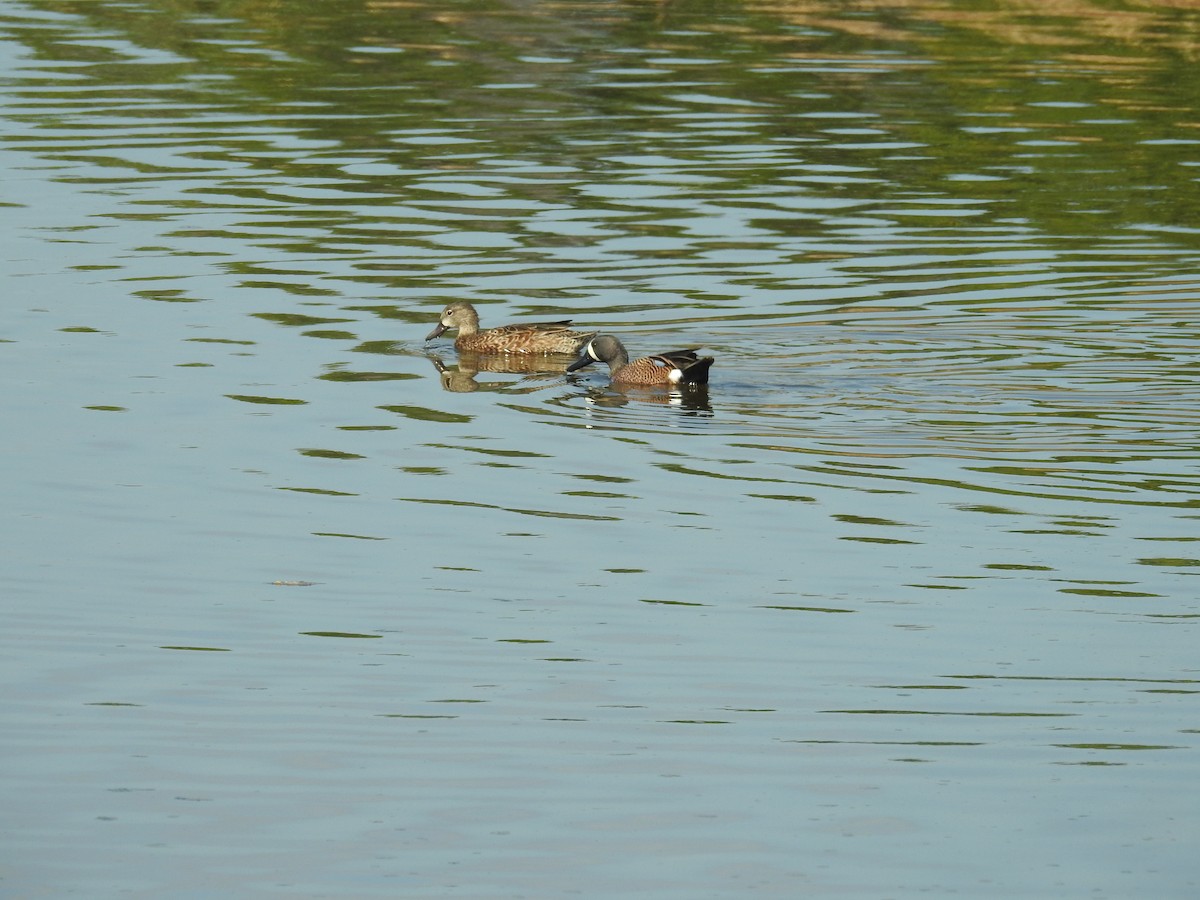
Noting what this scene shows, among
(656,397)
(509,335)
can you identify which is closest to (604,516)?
(656,397)

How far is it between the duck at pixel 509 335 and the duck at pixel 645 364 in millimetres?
154

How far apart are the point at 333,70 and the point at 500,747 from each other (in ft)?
79.0

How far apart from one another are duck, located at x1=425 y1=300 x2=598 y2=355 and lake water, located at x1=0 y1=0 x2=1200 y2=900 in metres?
0.21

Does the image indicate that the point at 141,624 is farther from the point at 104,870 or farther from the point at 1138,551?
the point at 1138,551

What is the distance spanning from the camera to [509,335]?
16781 millimetres

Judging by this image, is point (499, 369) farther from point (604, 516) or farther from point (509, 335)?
point (604, 516)

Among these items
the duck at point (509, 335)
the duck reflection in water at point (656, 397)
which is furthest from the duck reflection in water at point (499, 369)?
the duck reflection in water at point (656, 397)

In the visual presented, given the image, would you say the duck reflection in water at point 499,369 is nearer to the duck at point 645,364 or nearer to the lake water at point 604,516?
the lake water at point 604,516

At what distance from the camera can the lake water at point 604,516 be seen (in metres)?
8.36

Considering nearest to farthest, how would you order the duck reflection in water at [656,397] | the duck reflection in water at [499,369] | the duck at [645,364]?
the duck at [645,364], the duck reflection in water at [656,397], the duck reflection in water at [499,369]

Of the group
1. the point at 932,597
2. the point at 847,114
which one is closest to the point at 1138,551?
the point at 932,597

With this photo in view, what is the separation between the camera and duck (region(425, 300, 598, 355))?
16406mm

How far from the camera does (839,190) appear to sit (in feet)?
76.6

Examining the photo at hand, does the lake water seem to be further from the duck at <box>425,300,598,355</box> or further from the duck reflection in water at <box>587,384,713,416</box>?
the duck at <box>425,300,598,355</box>
